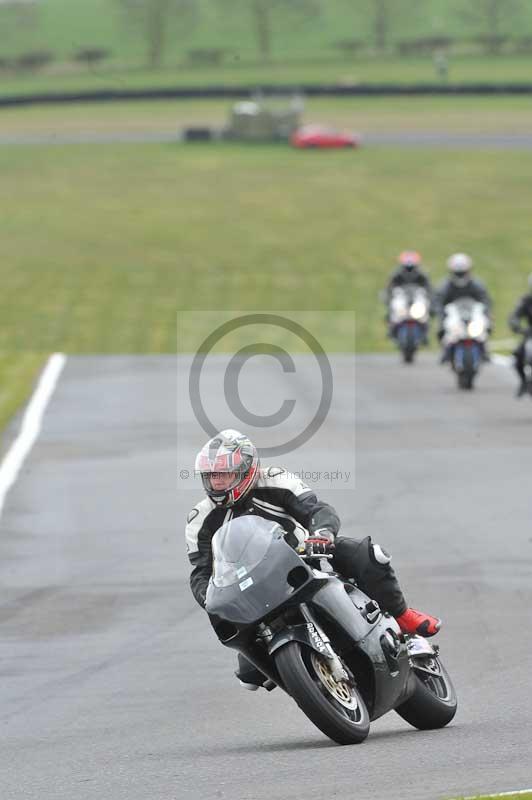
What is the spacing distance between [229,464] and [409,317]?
64.5 ft

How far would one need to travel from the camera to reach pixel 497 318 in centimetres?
3703

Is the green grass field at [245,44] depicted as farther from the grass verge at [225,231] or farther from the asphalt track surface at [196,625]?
the asphalt track surface at [196,625]

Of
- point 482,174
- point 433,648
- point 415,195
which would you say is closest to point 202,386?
point 433,648

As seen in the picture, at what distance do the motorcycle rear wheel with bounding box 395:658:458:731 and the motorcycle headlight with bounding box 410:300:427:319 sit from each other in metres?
19.5

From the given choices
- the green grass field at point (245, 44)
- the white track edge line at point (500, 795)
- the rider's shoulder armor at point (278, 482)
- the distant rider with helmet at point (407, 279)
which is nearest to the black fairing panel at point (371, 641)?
the rider's shoulder armor at point (278, 482)

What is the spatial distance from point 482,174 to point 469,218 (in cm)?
811

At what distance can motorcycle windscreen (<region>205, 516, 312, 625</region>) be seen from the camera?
22.1 feet

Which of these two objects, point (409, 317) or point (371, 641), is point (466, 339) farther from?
point (371, 641)

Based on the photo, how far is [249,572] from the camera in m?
6.75

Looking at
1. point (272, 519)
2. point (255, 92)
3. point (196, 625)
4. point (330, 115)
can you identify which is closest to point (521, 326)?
point (196, 625)

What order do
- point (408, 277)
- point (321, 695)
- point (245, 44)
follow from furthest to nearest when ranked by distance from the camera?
1. point (245, 44)
2. point (408, 277)
3. point (321, 695)

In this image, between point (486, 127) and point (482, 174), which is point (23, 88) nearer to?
point (486, 127)

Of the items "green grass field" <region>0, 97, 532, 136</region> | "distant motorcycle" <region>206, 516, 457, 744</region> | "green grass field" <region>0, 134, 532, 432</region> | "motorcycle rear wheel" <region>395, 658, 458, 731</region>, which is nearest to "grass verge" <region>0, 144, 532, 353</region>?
"green grass field" <region>0, 134, 532, 432</region>

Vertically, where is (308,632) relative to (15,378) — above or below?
above
